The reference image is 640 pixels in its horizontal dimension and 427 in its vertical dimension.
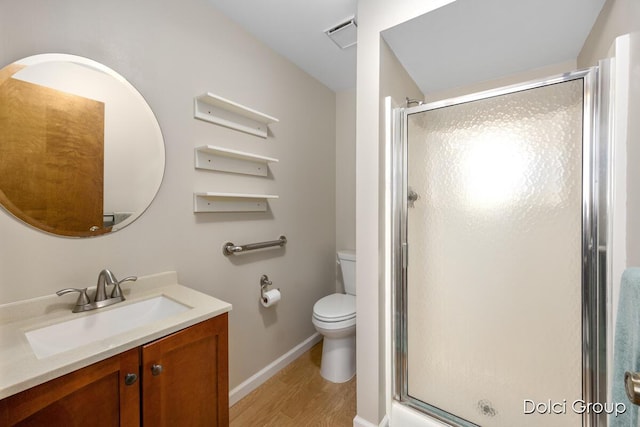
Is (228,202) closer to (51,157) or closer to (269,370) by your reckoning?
(51,157)

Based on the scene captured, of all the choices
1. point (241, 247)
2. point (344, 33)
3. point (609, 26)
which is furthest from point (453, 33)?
point (241, 247)

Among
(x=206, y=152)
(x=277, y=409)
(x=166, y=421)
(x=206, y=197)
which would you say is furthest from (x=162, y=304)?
(x=277, y=409)

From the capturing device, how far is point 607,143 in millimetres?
967

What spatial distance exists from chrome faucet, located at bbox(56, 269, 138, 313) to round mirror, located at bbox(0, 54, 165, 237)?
0.20m

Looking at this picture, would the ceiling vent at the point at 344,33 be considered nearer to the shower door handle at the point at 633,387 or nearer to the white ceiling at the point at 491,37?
the white ceiling at the point at 491,37

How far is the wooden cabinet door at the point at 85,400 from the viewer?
2.05 ft

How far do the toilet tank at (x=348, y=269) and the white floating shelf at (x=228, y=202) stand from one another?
0.90 meters

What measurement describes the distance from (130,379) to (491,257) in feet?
5.78

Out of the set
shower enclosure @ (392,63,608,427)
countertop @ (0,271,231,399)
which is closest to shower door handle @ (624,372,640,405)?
shower enclosure @ (392,63,608,427)

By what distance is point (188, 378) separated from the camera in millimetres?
960

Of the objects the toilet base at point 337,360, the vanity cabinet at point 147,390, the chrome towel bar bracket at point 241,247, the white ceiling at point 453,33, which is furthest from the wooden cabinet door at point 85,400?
the white ceiling at point 453,33

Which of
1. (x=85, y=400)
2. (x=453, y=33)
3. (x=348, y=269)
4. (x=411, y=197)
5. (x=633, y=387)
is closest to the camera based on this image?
(x=633, y=387)

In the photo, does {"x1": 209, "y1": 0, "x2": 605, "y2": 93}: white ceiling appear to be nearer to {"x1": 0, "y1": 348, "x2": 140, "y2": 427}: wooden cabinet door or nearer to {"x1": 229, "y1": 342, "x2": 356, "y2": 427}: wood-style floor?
{"x1": 0, "y1": 348, "x2": 140, "y2": 427}: wooden cabinet door

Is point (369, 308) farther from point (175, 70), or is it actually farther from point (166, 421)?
point (175, 70)
